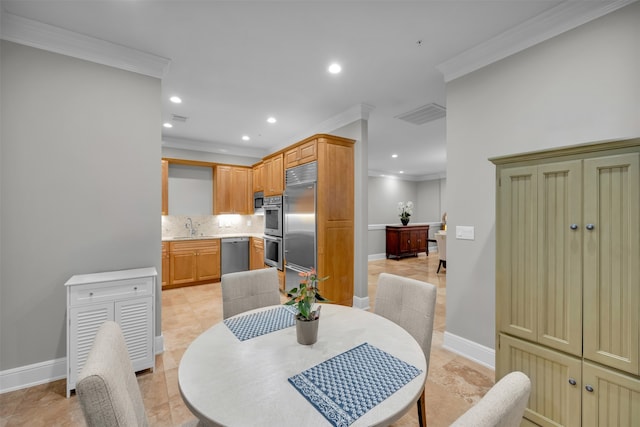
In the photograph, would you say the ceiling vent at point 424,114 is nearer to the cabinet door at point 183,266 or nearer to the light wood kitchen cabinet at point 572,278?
the light wood kitchen cabinet at point 572,278

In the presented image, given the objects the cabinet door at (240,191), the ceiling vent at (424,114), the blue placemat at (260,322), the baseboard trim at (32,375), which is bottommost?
the baseboard trim at (32,375)

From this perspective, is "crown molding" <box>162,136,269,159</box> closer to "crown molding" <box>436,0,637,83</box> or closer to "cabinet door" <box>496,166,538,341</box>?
"crown molding" <box>436,0,637,83</box>

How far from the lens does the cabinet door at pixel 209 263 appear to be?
5297mm

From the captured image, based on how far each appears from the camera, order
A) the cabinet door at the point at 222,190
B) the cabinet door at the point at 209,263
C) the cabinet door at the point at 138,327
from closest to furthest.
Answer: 1. the cabinet door at the point at 138,327
2. the cabinet door at the point at 209,263
3. the cabinet door at the point at 222,190

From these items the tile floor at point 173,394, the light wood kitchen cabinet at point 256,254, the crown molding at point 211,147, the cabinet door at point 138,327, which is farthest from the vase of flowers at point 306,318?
the crown molding at point 211,147

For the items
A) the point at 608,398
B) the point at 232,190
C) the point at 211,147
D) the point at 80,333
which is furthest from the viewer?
the point at 232,190

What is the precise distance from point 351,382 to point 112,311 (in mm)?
2207

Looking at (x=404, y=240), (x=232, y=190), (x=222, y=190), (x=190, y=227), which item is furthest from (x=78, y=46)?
(x=404, y=240)

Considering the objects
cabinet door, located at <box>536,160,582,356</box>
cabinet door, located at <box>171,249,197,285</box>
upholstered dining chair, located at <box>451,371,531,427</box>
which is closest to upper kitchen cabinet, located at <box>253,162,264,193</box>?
cabinet door, located at <box>171,249,197,285</box>

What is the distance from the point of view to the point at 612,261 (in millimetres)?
1498

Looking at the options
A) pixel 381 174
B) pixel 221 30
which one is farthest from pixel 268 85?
pixel 381 174

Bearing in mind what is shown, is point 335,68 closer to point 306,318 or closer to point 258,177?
point 306,318

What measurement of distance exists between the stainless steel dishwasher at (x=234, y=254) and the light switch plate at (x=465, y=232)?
14.2ft

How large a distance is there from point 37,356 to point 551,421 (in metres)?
3.84
